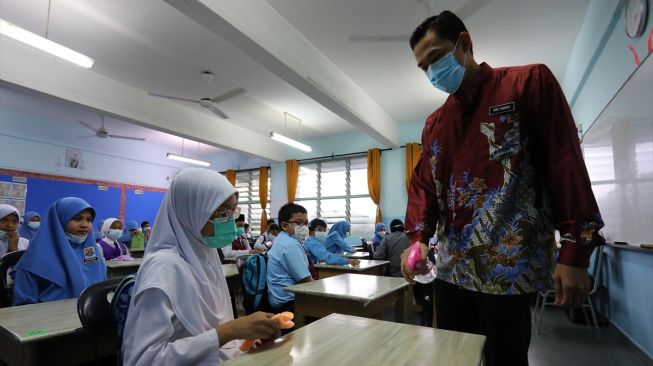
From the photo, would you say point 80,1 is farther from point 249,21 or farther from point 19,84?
point 249,21

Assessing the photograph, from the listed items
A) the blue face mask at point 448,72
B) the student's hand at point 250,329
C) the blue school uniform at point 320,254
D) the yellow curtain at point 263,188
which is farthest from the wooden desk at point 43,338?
the yellow curtain at point 263,188

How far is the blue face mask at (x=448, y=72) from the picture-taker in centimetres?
106

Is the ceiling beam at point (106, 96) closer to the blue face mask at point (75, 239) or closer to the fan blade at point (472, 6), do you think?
the blue face mask at point (75, 239)

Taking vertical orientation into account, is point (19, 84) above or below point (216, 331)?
above

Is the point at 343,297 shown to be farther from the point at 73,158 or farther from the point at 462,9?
the point at 73,158

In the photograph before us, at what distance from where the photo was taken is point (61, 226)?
2436 mm

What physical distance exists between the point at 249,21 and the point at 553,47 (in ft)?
13.6

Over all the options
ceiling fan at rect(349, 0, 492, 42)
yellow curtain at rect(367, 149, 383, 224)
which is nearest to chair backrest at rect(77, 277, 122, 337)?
ceiling fan at rect(349, 0, 492, 42)

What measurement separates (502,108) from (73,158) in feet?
33.6

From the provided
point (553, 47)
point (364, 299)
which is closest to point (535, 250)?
point (364, 299)

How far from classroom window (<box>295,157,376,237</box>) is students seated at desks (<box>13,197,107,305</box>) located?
269 inches

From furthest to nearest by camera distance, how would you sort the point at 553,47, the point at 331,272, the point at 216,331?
the point at 553,47 → the point at 331,272 → the point at 216,331

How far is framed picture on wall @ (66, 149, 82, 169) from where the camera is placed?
855cm

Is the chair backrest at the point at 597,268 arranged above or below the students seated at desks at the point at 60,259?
below
